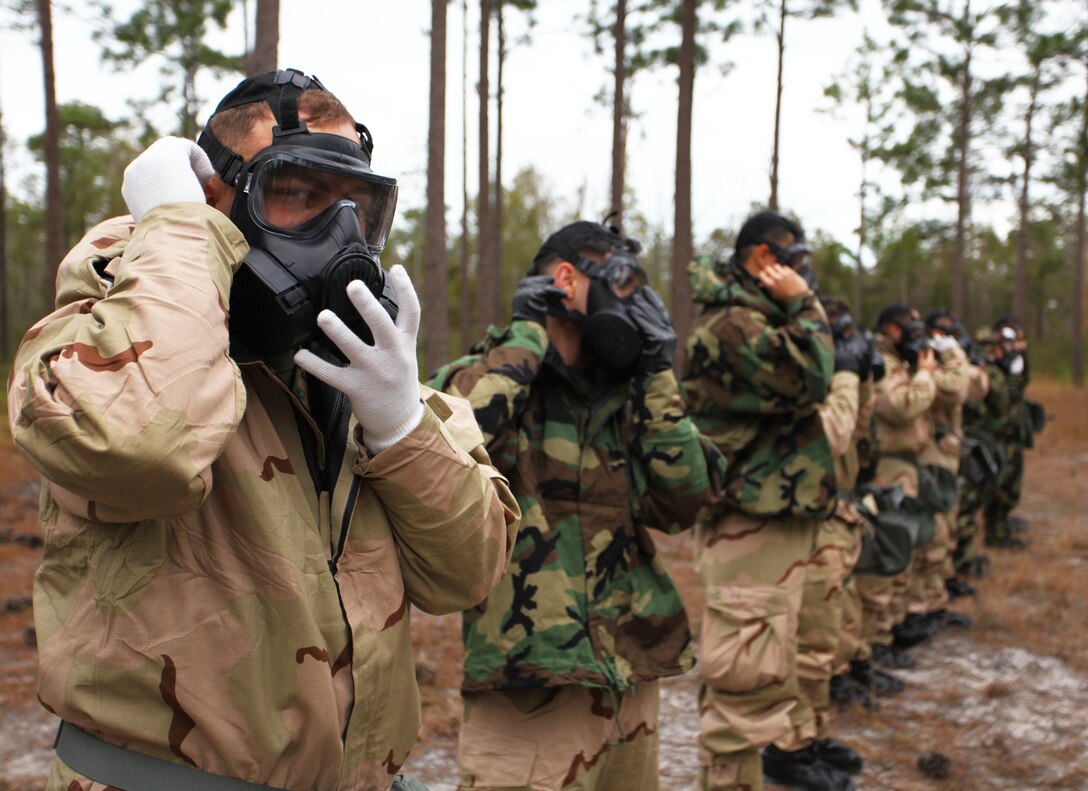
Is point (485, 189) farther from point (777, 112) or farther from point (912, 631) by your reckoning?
point (912, 631)

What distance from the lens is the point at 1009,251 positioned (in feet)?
132

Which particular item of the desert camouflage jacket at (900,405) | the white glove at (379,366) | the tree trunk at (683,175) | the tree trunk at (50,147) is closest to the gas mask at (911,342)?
the desert camouflage jacket at (900,405)

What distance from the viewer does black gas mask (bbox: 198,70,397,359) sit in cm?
166

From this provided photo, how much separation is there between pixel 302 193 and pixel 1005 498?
36.5 ft

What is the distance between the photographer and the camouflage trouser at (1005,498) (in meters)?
11.3

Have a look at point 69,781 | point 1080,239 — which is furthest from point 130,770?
point 1080,239

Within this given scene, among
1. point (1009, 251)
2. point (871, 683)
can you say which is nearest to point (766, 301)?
point (871, 683)

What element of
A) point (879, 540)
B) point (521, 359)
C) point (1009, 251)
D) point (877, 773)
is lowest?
point (877, 773)

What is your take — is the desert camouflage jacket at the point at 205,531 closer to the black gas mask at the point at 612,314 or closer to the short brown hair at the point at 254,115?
the short brown hair at the point at 254,115

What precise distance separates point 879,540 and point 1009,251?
38732 millimetres

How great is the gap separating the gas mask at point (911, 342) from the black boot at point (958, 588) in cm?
272

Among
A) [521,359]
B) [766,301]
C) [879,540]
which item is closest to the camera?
[521,359]

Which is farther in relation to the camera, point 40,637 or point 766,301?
point 766,301

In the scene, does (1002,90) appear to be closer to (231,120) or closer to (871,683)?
(871,683)
